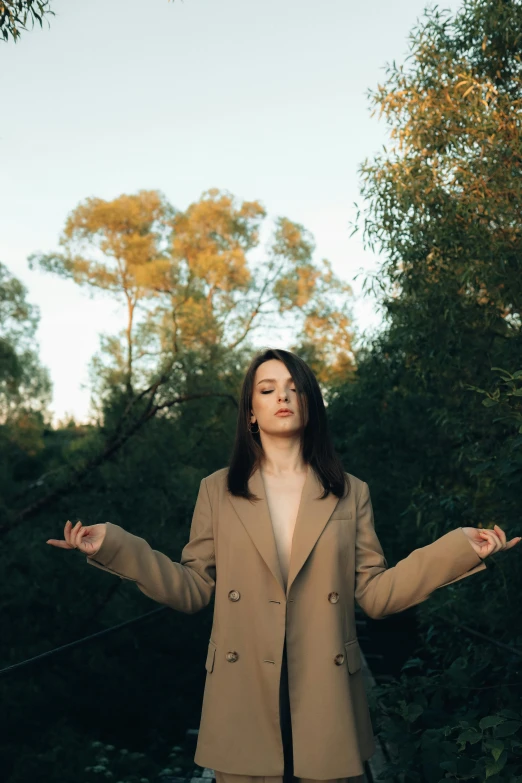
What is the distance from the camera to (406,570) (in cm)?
234

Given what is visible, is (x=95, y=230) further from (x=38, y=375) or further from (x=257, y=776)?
(x=257, y=776)

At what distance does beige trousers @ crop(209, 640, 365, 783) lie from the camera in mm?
2217

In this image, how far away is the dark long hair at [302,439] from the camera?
2486mm

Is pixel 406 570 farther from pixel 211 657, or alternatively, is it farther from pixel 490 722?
pixel 490 722

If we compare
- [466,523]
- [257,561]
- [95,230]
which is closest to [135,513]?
[466,523]

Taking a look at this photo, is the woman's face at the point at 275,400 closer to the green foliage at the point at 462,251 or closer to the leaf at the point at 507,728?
the leaf at the point at 507,728

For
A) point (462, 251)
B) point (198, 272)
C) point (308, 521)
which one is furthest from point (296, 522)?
point (198, 272)

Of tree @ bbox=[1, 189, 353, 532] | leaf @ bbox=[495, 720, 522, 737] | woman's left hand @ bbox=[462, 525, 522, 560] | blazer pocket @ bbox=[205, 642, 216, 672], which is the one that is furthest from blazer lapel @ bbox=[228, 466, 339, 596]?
tree @ bbox=[1, 189, 353, 532]

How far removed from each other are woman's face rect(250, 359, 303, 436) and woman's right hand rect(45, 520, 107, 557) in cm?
61

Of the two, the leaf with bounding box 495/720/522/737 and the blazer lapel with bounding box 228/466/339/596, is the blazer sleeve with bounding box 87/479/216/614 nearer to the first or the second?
the blazer lapel with bounding box 228/466/339/596

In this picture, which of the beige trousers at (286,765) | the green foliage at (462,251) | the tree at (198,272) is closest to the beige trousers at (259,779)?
the beige trousers at (286,765)

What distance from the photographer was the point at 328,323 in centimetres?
2720

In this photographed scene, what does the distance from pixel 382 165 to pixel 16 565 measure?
553 centimetres

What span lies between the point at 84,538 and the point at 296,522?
609 millimetres
